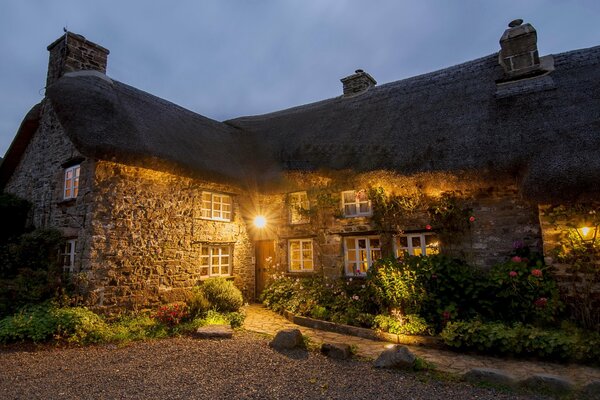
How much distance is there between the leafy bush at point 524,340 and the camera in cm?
492

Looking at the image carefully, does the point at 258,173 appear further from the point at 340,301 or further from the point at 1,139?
the point at 1,139

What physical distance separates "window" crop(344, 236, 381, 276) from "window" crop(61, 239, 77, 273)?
683cm

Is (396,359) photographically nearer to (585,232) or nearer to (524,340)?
(524,340)

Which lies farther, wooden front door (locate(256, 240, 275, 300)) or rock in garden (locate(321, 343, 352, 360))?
wooden front door (locate(256, 240, 275, 300))

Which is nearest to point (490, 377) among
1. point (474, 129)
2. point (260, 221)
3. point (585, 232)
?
point (585, 232)

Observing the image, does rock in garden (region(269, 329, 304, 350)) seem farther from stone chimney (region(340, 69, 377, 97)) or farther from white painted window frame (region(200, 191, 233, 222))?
stone chimney (region(340, 69, 377, 97))

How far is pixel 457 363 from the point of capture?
512 cm

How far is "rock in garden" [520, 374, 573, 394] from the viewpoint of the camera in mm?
4105

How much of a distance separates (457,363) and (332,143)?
21.2ft

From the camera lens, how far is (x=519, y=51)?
8.98m

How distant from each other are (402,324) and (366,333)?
73 cm

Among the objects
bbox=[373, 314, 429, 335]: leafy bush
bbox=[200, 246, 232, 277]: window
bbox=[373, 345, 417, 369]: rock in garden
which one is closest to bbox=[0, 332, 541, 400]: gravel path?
bbox=[373, 345, 417, 369]: rock in garden

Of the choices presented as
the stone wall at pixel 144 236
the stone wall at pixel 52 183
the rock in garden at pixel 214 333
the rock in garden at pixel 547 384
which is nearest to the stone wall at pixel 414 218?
the stone wall at pixel 144 236

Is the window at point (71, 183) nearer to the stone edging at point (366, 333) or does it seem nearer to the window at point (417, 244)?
the stone edging at point (366, 333)
